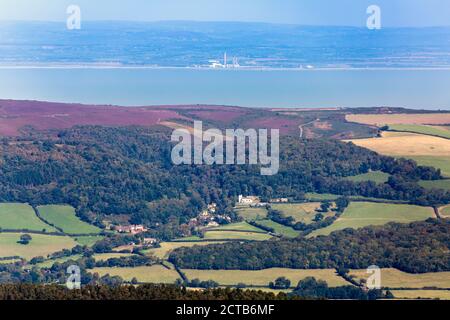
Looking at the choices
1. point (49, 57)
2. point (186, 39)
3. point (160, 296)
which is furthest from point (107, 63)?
point (160, 296)

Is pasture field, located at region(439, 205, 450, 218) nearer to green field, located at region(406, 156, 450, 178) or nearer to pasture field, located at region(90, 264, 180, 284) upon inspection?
green field, located at region(406, 156, 450, 178)

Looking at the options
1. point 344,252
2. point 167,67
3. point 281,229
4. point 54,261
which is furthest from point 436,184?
point 167,67

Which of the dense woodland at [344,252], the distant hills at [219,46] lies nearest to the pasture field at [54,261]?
the dense woodland at [344,252]

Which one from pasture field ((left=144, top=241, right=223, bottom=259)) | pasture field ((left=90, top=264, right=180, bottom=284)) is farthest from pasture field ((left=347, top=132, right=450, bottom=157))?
pasture field ((left=90, top=264, right=180, bottom=284))

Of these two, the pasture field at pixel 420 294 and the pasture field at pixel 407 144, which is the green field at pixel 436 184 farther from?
the pasture field at pixel 420 294

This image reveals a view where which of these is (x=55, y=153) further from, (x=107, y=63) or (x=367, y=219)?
(x=107, y=63)

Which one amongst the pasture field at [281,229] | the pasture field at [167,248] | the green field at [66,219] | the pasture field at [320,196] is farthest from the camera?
the pasture field at [320,196]
